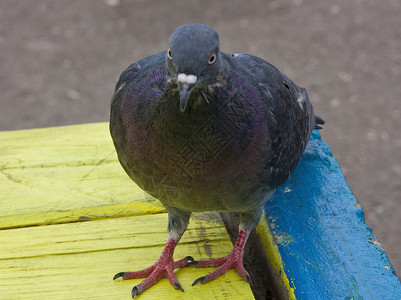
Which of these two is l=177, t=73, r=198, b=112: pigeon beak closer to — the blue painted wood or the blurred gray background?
the blue painted wood

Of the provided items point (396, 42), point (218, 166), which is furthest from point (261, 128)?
point (396, 42)

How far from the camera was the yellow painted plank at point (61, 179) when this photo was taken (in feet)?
9.22

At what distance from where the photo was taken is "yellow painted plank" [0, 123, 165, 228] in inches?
111

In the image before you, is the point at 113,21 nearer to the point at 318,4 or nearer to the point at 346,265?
the point at 318,4

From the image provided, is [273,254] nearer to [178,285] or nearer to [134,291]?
[178,285]

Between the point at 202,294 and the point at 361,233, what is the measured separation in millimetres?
840

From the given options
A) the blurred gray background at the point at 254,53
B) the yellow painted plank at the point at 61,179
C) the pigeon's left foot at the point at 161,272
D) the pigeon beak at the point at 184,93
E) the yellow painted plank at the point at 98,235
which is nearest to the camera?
the pigeon beak at the point at 184,93

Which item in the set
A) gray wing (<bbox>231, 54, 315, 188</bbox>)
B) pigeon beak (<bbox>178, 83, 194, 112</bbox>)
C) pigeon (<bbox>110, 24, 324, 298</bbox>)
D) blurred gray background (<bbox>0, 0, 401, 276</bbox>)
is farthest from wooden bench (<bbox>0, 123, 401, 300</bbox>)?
blurred gray background (<bbox>0, 0, 401, 276</bbox>)

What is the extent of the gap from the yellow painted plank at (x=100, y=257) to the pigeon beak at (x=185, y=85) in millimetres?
1008

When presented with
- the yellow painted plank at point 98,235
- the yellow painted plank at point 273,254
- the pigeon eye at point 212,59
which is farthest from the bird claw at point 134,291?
the pigeon eye at point 212,59

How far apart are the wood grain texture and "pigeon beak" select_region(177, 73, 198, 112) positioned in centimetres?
101

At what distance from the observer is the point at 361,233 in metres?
2.61

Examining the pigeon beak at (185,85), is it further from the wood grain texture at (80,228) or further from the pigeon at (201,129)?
the wood grain texture at (80,228)

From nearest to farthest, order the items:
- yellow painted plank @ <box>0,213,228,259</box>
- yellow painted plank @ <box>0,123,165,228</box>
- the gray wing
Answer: the gray wing < yellow painted plank @ <box>0,213,228,259</box> < yellow painted plank @ <box>0,123,165,228</box>
